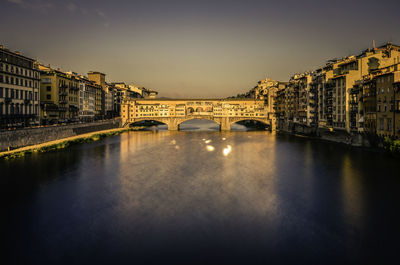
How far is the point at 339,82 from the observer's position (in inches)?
1983

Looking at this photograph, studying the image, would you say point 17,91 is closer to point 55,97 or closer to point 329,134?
point 55,97

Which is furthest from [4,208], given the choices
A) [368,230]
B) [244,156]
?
[244,156]

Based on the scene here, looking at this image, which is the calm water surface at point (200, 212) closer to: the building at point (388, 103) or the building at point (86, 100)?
the building at point (388, 103)

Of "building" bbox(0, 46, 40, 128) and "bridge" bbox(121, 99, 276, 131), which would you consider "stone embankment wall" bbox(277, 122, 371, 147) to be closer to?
"bridge" bbox(121, 99, 276, 131)

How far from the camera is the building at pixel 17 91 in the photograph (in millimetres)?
43094

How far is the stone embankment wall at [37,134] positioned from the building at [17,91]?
426 centimetres

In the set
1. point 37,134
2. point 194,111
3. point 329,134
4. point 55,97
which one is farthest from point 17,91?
point 329,134

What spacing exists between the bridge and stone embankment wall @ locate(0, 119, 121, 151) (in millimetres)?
24935

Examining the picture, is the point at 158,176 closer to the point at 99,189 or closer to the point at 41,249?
the point at 99,189

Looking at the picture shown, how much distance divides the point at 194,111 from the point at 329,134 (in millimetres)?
46965

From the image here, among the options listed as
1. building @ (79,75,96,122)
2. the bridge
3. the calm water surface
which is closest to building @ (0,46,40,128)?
the calm water surface

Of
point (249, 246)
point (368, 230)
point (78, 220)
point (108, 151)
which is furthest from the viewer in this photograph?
point (108, 151)

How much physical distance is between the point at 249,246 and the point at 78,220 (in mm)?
10883

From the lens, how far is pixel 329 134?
182 feet
